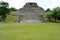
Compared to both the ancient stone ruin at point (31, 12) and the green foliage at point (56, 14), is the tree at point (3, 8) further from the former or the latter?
→ the green foliage at point (56, 14)

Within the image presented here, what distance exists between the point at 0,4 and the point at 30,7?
98.1 feet

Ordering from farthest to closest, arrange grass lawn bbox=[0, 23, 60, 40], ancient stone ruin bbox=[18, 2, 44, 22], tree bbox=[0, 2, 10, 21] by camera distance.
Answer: ancient stone ruin bbox=[18, 2, 44, 22]
tree bbox=[0, 2, 10, 21]
grass lawn bbox=[0, 23, 60, 40]

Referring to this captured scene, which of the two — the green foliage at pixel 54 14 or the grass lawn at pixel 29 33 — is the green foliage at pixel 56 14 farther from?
the grass lawn at pixel 29 33

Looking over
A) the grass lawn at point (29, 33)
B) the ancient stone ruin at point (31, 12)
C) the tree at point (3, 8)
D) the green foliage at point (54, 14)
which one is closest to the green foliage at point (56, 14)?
the green foliage at point (54, 14)

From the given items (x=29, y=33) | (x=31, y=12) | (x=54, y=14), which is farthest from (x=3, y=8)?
(x=29, y=33)

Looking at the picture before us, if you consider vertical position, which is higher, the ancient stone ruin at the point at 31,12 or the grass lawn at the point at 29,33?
the grass lawn at the point at 29,33

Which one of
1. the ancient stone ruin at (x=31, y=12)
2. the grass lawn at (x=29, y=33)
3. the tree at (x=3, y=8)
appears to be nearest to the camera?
the grass lawn at (x=29, y=33)

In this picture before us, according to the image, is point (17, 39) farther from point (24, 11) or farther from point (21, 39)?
point (24, 11)

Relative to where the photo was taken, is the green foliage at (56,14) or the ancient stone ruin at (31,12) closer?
the green foliage at (56,14)

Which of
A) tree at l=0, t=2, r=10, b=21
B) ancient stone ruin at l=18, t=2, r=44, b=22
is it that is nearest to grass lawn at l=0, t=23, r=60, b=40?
tree at l=0, t=2, r=10, b=21

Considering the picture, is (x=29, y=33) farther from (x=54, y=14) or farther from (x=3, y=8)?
(x=54, y=14)

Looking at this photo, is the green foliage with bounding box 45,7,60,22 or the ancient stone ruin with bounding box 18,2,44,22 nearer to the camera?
the green foliage with bounding box 45,7,60,22

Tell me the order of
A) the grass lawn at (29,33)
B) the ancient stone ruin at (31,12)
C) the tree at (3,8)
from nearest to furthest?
the grass lawn at (29,33) < the tree at (3,8) < the ancient stone ruin at (31,12)

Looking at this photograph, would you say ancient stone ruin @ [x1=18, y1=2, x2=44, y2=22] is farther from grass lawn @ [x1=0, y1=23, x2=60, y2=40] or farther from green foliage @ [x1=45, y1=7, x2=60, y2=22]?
grass lawn @ [x1=0, y1=23, x2=60, y2=40]
